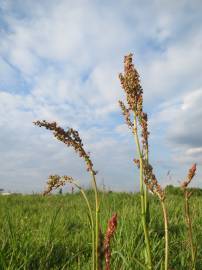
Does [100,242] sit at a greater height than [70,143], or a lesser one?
lesser

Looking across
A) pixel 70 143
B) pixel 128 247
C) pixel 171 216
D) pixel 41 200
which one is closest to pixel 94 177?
pixel 70 143

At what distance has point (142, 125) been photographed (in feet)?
5.41

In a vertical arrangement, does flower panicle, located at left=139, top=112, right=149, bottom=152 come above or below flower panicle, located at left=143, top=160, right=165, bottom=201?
above

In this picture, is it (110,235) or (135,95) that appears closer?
(110,235)

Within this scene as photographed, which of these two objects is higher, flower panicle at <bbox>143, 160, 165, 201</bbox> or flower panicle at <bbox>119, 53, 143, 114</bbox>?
flower panicle at <bbox>119, 53, 143, 114</bbox>

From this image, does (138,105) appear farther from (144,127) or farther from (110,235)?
(110,235)

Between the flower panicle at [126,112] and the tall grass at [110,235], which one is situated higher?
the flower panicle at [126,112]

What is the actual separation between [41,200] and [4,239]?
8.08m

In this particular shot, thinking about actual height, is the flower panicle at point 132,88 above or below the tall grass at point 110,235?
above

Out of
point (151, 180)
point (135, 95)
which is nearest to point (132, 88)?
point (135, 95)

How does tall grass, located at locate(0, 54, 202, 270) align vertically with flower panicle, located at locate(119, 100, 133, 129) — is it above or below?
below

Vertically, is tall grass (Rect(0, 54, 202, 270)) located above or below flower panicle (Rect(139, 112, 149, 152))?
below

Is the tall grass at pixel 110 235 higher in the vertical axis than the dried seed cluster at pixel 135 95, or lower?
lower

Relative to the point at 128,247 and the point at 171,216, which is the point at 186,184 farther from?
the point at 171,216
